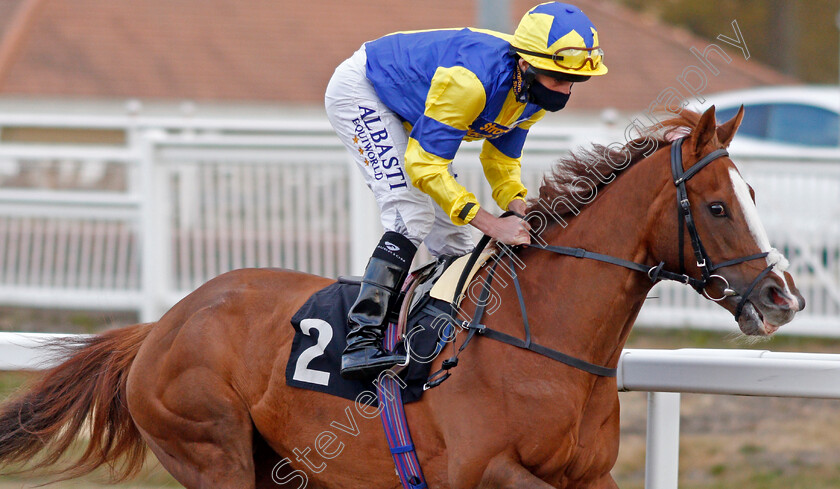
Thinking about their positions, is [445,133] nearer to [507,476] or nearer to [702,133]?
[702,133]

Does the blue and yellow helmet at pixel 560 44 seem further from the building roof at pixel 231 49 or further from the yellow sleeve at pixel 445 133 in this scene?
the building roof at pixel 231 49

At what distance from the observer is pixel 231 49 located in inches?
814

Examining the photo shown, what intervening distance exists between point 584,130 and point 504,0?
1.24 metres

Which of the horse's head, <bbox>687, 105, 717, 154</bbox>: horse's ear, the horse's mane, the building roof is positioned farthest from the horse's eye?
the building roof

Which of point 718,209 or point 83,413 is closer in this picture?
point 718,209

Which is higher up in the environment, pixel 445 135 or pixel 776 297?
pixel 445 135

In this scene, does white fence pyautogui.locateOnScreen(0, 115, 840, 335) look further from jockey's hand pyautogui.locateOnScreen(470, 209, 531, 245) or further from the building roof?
the building roof

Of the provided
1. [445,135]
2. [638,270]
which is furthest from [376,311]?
[638,270]

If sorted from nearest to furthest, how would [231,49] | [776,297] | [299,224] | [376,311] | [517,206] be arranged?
1. [776,297]
2. [376,311]
3. [517,206]
4. [299,224]
5. [231,49]

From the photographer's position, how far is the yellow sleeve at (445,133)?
2.92 m

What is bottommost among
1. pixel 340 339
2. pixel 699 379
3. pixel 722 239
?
pixel 699 379

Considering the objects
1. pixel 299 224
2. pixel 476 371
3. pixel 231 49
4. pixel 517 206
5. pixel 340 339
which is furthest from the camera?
pixel 231 49

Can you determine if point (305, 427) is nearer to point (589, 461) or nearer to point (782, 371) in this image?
point (589, 461)

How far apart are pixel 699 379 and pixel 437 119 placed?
1.27 m
